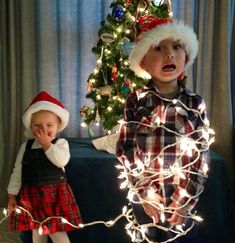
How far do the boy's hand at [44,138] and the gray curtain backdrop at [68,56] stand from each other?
1.07 meters

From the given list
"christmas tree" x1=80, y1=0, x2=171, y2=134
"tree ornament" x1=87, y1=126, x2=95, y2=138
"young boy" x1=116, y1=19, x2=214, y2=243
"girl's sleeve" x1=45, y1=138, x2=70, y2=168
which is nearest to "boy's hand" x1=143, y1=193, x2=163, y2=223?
"young boy" x1=116, y1=19, x2=214, y2=243

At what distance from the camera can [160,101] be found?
1412 mm

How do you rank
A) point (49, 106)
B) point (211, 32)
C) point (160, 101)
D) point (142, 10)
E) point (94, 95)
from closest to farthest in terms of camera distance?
point (160, 101), point (49, 106), point (142, 10), point (94, 95), point (211, 32)

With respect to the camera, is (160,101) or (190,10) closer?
(160,101)

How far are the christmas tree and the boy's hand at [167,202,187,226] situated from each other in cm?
94

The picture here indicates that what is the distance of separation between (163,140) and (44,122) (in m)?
0.66

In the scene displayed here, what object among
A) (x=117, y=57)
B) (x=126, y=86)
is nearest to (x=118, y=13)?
(x=117, y=57)

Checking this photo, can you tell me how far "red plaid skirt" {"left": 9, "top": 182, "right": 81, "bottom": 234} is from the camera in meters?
1.82

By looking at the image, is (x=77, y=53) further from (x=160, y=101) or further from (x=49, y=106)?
(x=160, y=101)

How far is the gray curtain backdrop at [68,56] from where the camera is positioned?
269cm

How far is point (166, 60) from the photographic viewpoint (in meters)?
1.38

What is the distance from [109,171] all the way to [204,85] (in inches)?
44.0

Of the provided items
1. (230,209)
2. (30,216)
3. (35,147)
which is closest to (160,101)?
(35,147)

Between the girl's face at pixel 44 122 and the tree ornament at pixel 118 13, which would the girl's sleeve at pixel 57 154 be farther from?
the tree ornament at pixel 118 13
